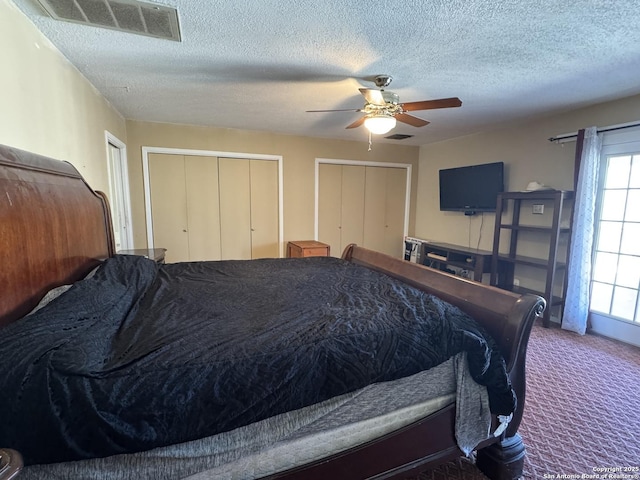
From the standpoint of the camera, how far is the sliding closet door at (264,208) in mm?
4472

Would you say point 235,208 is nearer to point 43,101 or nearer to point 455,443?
point 43,101

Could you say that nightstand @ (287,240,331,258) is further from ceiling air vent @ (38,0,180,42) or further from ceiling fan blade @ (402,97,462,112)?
ceiling air vent @ (38,0,180,42)

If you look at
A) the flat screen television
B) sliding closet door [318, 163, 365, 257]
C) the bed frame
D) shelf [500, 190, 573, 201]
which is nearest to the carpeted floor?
the bed frame

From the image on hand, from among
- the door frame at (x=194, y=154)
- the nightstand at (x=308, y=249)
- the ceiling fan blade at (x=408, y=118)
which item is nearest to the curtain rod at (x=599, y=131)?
the ceiling fan blade at (x=408, y=118)

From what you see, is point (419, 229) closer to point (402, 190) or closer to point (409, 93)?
point (402, 190)

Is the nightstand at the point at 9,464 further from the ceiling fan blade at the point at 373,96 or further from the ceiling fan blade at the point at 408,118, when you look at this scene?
the ceiling fan blade at the point at 408,118

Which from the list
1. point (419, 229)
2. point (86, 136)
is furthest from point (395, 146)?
point (86, 136)

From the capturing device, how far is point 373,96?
2.23 meters

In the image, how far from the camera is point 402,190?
211 inches

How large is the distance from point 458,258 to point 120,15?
4.37m

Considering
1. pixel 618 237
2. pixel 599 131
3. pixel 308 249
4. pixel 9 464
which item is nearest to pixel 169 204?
pixel 308 249

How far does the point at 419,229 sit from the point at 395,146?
1.54 meters

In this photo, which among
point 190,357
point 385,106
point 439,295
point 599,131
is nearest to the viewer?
point 190,357

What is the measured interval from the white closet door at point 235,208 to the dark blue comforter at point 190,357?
265cm
